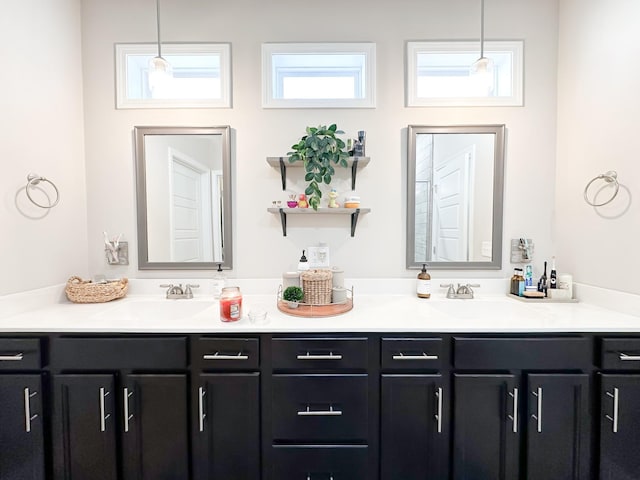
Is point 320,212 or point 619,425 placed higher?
point 320,212

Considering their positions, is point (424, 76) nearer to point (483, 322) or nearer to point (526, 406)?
point (483, 322)

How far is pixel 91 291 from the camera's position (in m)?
1.75

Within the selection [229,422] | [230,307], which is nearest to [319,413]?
[229,422]

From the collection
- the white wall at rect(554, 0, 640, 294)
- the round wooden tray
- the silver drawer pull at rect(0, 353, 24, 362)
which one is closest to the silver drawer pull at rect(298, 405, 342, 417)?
the round wooden tray

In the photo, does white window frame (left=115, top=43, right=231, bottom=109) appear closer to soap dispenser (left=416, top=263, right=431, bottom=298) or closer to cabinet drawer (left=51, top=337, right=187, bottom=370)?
cabinet drawer (left=51, top=337, right=187, bottom=370)

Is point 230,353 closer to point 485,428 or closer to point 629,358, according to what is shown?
point 485,428

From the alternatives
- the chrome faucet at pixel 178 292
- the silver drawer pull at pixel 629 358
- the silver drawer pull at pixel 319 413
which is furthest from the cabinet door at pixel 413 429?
the chrome faucet at pixel 178 292

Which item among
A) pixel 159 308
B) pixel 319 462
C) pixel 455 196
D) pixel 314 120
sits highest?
pixel 314 120

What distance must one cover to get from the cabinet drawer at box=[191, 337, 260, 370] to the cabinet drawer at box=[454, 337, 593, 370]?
3.24 ft

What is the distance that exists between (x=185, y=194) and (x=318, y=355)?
1.42 m

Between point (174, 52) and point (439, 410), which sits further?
point (174, 52)

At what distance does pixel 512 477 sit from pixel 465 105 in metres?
2.18

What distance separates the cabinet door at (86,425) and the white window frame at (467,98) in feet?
8.14

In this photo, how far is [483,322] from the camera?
138 cm
